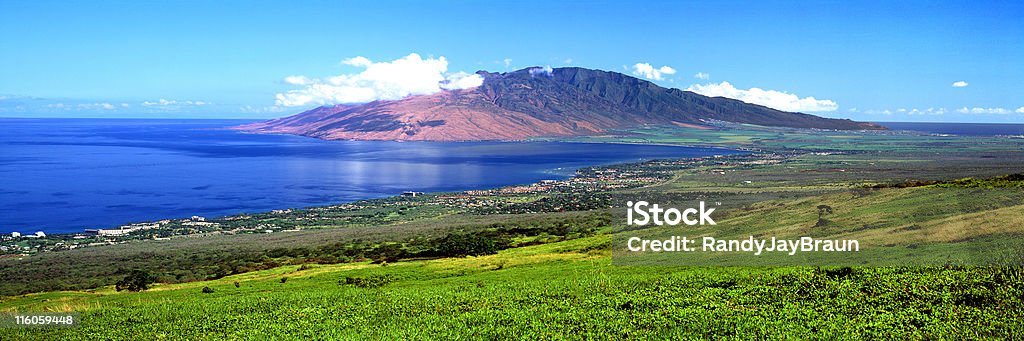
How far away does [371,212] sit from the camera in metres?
101

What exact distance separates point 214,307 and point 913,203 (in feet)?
75.7

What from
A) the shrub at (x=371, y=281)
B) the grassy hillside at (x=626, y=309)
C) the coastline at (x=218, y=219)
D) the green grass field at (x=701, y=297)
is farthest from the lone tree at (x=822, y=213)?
the coastline at (x=218, y=219)

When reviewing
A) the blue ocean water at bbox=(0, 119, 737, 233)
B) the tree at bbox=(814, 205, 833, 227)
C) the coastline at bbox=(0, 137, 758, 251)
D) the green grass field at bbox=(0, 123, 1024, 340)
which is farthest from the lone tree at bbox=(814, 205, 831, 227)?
the blue ocean water at bbox=(0, 119, 737, 233)

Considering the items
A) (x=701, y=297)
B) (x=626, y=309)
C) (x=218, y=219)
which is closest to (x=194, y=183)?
(x=218, y=219)

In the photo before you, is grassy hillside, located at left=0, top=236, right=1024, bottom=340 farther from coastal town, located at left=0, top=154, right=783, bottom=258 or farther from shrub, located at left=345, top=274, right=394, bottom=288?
→ coastal town, located at left=0, top=154, right=783, bottom=258

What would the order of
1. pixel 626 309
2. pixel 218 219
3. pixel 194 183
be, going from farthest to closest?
pixel 194 183 → pixel 218 219 → pixel 626 309

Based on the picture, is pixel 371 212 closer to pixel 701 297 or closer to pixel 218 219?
pixel 218 219

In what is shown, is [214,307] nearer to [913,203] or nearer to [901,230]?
[901,230]

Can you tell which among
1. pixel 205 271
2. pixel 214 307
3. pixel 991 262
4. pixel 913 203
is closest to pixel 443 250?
pixel 205 271

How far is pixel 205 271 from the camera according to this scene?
144ft

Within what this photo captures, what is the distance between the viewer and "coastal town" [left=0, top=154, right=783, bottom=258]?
7525 centimetres

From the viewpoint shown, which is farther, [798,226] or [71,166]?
[71,166]

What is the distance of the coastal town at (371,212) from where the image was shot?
2963 inches

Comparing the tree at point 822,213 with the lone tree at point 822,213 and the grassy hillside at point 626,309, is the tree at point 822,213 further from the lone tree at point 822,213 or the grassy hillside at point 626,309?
the grassy hillside at point 626,309
